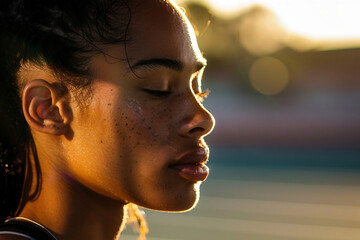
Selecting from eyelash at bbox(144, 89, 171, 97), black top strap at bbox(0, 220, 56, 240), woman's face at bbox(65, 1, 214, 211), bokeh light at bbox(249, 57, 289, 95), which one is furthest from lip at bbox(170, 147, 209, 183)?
bokeh light at bbox(249, 57, 289, 95)

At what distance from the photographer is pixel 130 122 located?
168cm

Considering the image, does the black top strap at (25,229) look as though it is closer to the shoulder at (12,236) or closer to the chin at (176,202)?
the shoulder at (12,236)

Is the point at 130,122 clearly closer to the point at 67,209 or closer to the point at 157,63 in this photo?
the point at 157,63

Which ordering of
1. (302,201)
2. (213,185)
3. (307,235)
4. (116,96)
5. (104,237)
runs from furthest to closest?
(213,185) < (302,201) < (307,235) < (104,237) < (116,96)

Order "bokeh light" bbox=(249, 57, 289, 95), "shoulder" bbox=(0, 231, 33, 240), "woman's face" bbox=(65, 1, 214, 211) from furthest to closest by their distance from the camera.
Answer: "bokeh light" bbox=(249, 57, 289, 95) < "woman's face" bbox=(65, 1, 214, 211) < "shoulder" bbox=(0, 231, 33, 240)

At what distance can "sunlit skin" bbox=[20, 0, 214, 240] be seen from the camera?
5.45 ft

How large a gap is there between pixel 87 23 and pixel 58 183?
19.3 inches

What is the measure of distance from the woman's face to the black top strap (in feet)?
0.67

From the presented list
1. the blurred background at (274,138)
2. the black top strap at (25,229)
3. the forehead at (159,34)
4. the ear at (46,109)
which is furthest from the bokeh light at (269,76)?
the black top strap at (25,229)

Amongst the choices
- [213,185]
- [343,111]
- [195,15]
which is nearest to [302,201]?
[213,185]

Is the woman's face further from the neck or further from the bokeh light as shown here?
the bokeh light

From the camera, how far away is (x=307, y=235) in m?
9.74

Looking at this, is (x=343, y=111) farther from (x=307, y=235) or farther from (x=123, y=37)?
(x=123, y=37)

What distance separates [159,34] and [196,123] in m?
0.28
